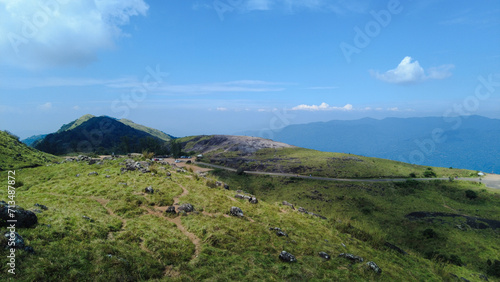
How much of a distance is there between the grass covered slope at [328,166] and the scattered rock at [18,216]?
99.9m

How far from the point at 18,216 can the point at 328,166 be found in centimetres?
11315

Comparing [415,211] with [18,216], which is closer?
[18,216]

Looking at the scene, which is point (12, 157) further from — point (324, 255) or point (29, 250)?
point (324, 255)

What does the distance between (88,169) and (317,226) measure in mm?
39981

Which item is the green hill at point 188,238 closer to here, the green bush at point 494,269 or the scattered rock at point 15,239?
the green bush at point 494,269

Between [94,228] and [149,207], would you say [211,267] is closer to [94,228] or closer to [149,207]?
[94,228]

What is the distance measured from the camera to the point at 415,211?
6306 cm

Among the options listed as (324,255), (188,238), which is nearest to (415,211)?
(324,255)

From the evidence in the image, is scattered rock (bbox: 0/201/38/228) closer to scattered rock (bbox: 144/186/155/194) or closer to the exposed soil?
scattered rock (bbox: 144/186/155/194)

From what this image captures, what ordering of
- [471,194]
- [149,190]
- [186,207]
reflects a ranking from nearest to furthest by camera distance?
1. [186,207]
2. [149,190]
3. [471,194]

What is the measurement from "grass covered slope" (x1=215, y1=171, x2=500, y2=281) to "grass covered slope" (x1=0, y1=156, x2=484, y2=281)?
8.46m

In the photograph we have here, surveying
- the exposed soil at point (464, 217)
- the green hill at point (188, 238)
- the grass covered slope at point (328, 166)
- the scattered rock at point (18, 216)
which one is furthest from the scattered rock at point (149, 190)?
the grass covered slope at point (328, 166)

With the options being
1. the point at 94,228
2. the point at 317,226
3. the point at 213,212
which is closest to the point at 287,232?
the point at 317,226

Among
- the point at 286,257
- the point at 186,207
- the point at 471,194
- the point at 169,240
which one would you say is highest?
the point at 186,207
